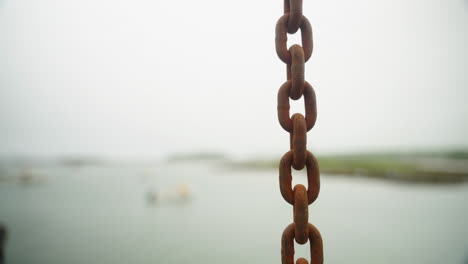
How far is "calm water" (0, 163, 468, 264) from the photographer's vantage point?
6.80 m

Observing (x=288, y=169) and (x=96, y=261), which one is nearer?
(x=288, y=169)

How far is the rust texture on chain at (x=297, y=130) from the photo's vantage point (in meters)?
0.41

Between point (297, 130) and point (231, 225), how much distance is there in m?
8.89

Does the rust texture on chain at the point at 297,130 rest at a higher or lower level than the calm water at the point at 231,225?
higher

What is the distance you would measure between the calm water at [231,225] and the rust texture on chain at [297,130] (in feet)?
19.9

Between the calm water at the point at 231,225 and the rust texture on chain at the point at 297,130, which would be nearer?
the rust texture on chain at the point at 297,130

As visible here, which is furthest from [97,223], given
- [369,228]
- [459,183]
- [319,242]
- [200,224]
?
[459,183]

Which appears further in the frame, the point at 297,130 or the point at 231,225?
the point at 231,225

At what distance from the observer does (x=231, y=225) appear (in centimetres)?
877

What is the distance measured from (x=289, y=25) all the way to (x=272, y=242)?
7.53 meters

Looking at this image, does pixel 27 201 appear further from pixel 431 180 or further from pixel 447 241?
pixel 431 180

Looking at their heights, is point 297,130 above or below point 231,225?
above

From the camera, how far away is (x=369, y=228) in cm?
774

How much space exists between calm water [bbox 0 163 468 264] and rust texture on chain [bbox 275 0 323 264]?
6051mm
